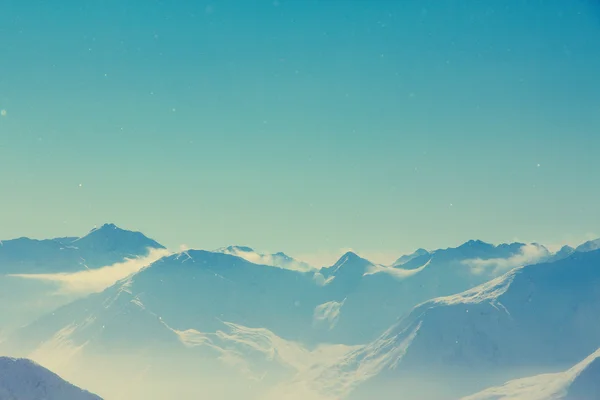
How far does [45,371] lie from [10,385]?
10175mm

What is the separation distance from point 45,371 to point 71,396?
1033 cm

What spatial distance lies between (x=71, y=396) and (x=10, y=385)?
14399 mm

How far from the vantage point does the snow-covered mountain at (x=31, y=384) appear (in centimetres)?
15338

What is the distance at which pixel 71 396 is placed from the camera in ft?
521

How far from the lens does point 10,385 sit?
15388 centimetres

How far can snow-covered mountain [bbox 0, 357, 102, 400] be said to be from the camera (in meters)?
153

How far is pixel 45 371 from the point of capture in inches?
6407

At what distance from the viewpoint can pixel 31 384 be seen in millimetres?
156625
